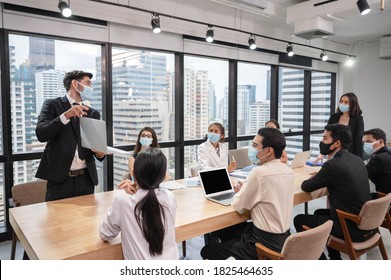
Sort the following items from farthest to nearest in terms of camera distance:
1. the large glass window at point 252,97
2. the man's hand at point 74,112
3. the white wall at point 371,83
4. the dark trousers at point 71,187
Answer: the white wall at point 371,83, the large glass window at point 252,97, the dark trousers at point 71,187, the man's hand at point 74,112

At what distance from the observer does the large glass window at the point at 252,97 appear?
18.5ft

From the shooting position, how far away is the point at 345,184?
7.64ft

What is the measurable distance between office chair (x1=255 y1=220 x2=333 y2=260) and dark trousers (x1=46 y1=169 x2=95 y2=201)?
1441 mm

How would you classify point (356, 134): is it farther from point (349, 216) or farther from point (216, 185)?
point (216, 185)

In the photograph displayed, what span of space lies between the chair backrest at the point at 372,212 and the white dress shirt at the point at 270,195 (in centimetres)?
67

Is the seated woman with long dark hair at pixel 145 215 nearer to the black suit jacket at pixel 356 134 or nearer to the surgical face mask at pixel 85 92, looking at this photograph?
the surgical face mask at pixel 85 92

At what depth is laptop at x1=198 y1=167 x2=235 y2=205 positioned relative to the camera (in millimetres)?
2332

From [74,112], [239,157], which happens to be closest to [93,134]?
[74,112]

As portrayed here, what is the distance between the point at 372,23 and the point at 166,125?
160 inches

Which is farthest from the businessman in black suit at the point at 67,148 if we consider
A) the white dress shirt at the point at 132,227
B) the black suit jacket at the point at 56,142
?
the white dress shirt at the point at 132,227

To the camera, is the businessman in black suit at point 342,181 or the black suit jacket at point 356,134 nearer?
the businessman in black suit at point 342,181

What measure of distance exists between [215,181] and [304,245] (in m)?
0.95

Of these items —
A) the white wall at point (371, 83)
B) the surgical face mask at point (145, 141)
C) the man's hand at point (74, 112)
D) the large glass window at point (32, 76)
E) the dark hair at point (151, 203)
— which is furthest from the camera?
the white wall at point (371, 83)
